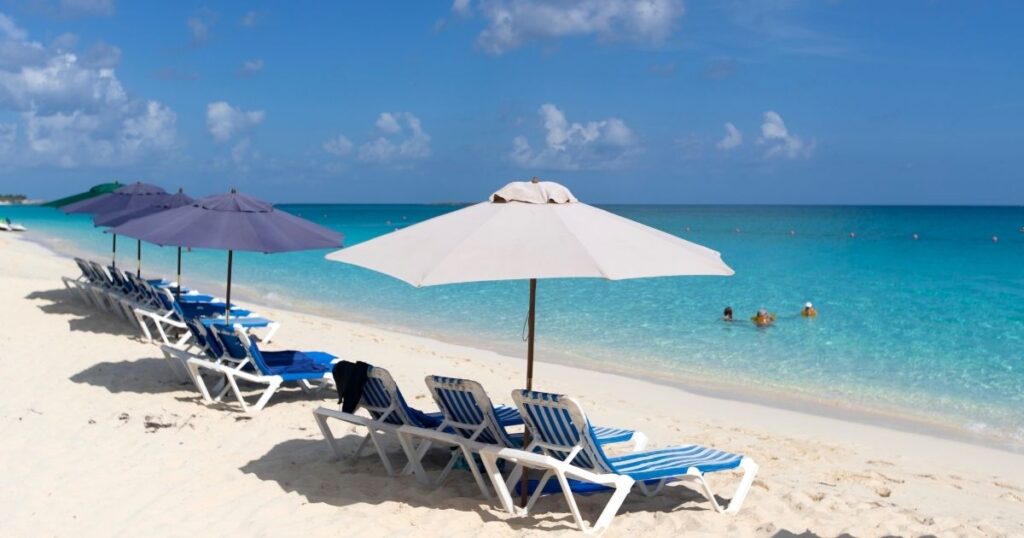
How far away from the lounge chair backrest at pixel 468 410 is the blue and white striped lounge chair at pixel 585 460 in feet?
0.71

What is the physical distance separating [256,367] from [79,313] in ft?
20.2

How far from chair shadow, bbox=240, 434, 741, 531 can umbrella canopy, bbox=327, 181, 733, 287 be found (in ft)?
4.52

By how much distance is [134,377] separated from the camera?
27.1 feet

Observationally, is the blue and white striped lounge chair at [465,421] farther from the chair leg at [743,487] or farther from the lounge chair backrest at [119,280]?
the lounge chair backrest at [119,280]

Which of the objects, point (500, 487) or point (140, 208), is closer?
point (500, 487)

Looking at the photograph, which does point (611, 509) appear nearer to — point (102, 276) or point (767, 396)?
point (767, 396)

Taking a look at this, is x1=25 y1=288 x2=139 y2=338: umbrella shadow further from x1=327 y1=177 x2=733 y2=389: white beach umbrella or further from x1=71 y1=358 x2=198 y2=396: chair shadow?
x1=327 y1=177 x2=733 y2=389: white beach umbrella

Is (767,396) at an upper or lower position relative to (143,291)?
lower

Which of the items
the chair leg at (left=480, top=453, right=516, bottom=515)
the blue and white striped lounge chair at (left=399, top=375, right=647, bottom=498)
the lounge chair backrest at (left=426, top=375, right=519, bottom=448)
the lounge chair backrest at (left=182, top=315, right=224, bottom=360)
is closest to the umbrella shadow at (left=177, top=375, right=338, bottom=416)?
the lounge chair backrest at (left=182, top=315, right=224, bottom=360)

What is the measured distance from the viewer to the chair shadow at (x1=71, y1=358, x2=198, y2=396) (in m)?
7.84

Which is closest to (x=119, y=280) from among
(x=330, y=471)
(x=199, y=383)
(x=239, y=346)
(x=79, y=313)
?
(x=79, y=313)

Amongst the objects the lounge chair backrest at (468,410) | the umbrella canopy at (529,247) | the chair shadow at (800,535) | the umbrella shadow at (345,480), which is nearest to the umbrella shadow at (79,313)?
the umbrella shadow at (345,480)

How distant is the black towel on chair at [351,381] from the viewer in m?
5.45

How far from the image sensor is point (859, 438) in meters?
7.97
